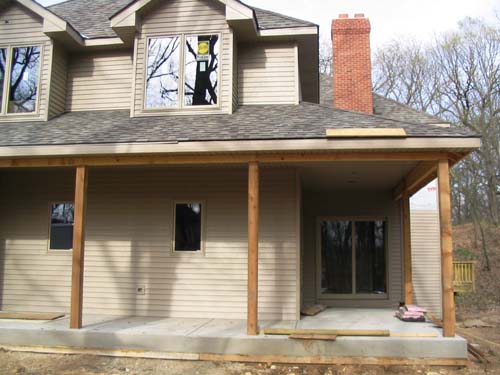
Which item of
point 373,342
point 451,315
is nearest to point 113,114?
point 373,342

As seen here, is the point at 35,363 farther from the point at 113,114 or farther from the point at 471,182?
the point at 471,182

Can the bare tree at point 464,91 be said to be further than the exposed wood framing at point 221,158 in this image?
Yes

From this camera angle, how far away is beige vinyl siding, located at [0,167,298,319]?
355 inches

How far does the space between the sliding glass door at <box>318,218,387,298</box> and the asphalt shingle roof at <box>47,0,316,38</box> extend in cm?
494

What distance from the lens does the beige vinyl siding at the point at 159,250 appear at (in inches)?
355

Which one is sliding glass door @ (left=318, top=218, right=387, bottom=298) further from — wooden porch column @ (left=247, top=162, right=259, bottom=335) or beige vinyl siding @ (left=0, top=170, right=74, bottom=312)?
beige vinyl siding @ (left=0, top=170, right=74, bottom=312)

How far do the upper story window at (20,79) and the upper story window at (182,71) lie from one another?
8.11ft

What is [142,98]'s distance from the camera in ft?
31.4

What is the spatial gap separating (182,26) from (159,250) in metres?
4.49

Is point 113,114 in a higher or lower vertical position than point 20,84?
lower

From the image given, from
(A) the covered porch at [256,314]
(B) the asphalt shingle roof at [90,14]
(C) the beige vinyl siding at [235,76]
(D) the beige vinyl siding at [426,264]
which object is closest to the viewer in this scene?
(A) the covered porch at [256,314]

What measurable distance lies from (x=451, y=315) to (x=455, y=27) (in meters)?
27.6

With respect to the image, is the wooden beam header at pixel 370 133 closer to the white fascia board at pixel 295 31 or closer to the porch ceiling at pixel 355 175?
the porch ceiling at pixel 355 175

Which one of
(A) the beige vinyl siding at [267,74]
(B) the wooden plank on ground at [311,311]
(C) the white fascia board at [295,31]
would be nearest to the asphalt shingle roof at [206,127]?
(A) the beige vinyl siding at [267,74]
